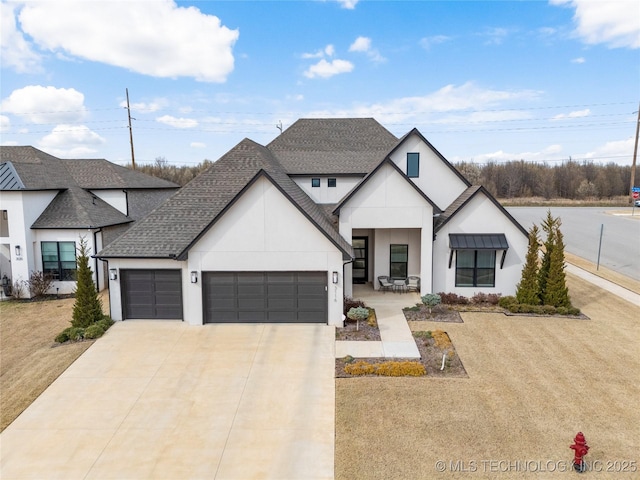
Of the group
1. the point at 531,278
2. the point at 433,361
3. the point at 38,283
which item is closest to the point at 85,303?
the point at 38,283

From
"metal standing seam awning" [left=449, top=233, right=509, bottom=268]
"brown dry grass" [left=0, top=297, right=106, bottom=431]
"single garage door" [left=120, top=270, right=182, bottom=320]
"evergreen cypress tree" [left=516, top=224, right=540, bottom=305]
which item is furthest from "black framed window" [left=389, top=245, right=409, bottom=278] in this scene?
"brown dry grass" [left=0, top=297, right=106, bottom=431]

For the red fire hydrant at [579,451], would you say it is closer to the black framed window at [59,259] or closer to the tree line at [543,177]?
the black framed window at [59,259]

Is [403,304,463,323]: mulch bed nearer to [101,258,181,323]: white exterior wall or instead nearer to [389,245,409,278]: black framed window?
[389,245,409,278]: black framed window

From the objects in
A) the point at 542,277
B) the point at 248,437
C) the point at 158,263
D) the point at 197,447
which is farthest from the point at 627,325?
the point at 158,263

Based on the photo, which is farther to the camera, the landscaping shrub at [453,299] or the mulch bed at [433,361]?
the landscaping shrub at [453,299]

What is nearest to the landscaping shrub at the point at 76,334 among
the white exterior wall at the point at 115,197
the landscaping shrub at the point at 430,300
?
the white exterior wall at the point at 115,197

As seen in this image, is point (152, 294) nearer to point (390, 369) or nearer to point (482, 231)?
point (390, 369)
